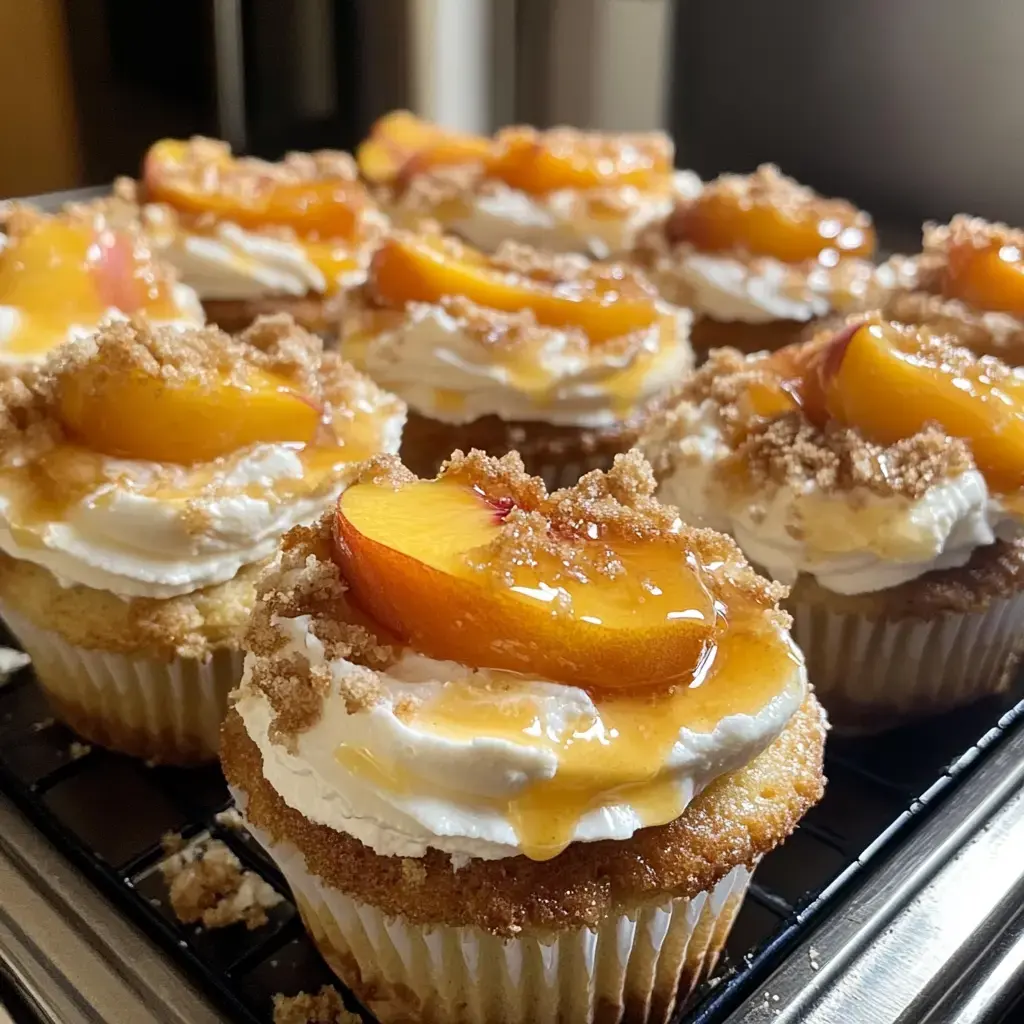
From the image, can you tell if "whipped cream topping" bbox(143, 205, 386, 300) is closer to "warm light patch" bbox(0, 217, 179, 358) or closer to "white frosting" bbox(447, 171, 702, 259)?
"warm light patch" bbox(0, 217, 179, 358)

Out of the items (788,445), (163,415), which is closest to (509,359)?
(788,445)

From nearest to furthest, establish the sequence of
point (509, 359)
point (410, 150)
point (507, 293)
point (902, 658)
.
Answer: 1. point (902, 658)
2. point (509, 359)
3. point (507, 293)
4. point (410, 150)

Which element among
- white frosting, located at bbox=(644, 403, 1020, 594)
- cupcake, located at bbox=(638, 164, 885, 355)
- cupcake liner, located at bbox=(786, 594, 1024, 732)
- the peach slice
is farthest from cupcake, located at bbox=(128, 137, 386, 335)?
the peach slice

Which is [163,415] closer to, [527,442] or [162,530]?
[162,530]

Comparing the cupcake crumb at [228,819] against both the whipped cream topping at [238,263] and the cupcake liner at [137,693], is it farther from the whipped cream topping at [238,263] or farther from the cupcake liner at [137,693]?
the whipped cream topping at [238,263]

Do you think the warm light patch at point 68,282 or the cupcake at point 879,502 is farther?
the warm light patch at point 68,282

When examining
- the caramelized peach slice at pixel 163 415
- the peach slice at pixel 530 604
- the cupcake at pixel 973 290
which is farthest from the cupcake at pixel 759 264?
the peach slice at pixel 530 604

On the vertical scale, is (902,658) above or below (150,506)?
below
